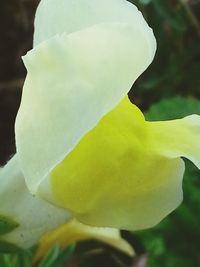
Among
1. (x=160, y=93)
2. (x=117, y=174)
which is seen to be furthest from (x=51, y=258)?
(x=160, y=93)

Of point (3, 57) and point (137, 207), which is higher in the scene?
point (137, 207)

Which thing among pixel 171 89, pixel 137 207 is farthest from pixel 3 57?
pixel 137 207

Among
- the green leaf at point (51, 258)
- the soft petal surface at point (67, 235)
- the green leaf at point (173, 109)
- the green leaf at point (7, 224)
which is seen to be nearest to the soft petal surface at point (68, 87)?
the green leaf at point (7, 224)

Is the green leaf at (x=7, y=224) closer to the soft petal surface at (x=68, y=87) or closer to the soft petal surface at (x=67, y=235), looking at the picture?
the soft petal surface at (x=68, y=87)

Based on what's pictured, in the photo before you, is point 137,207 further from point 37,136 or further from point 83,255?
point 83,255

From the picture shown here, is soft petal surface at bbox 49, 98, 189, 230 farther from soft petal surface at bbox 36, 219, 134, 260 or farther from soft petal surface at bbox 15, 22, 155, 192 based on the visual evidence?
soft petal surface at bbox 36, 219, 134, 260

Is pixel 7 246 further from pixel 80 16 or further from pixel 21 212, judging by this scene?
pixel 80 16

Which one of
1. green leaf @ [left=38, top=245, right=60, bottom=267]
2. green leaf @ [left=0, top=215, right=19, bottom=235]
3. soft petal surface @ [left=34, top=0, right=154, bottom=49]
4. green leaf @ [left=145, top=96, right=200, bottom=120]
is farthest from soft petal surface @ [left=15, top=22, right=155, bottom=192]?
green leaf @ [left=145, top=96, right=200, bottom=120]
